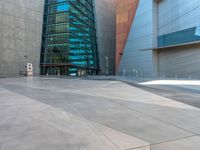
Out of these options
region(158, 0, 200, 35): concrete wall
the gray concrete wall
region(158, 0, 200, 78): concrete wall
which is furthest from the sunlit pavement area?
the gray concrete wall

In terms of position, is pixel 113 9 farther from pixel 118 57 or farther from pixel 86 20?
pixel 118 57

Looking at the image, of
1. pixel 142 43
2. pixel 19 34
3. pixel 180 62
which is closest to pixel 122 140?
pixel 180 62

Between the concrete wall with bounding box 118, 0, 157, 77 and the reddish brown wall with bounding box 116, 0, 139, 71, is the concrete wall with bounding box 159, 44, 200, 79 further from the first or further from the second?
the reddish brown wall with bounding box 116, 0, 139, 71

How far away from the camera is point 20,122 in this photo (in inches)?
194

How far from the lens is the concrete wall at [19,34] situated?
48256 millimetres

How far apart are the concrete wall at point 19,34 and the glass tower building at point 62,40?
5028mm

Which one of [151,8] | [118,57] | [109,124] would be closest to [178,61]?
[151,8]

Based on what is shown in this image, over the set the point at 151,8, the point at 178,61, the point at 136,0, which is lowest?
the point at 178,61

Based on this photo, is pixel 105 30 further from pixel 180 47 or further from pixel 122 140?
pixel 122 140

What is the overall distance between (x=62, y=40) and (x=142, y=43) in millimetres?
27540

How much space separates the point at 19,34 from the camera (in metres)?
51.7

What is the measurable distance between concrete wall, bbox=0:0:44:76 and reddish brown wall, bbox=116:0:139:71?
22.8 m

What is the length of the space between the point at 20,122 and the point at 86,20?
7118 cm

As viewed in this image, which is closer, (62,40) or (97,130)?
(97,130)
